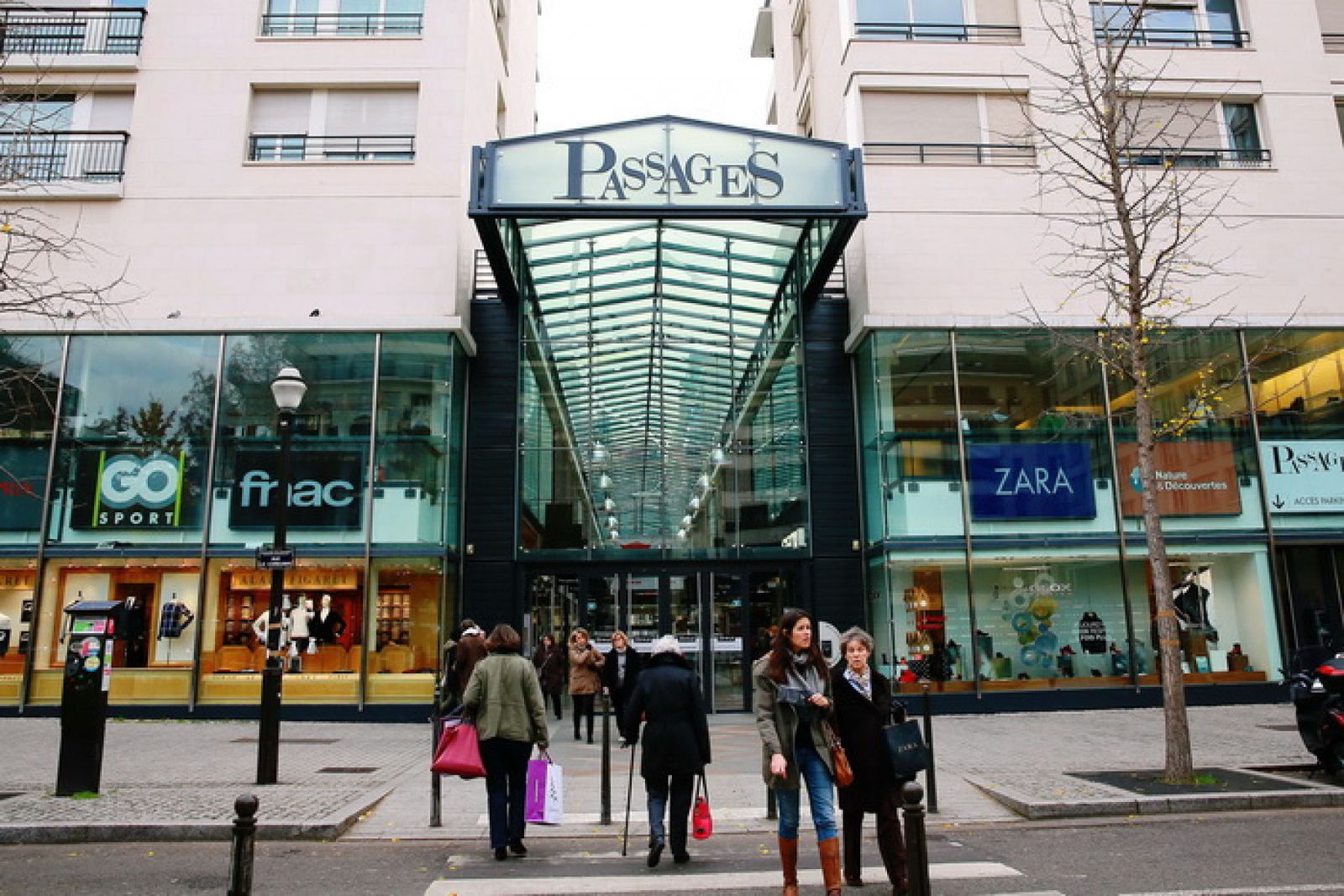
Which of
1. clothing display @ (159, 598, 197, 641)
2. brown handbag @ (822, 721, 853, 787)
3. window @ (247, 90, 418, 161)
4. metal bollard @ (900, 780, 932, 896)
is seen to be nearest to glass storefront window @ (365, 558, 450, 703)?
clothing display @ (159, 598, 197, 641)

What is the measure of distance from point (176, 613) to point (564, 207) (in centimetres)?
972

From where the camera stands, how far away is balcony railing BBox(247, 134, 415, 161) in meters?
18.7

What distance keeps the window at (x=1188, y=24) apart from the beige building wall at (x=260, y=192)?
45.0ft

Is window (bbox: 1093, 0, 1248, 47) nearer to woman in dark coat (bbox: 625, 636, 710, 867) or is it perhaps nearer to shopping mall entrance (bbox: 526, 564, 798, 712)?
shopping mall entrance (bbox: 526, 564, 798, 712)

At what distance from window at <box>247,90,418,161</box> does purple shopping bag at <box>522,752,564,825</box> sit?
47.3ft

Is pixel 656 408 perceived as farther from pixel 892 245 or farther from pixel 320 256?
pixel 320 256

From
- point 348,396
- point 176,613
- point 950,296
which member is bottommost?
point 176,613

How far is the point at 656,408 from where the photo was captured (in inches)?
771

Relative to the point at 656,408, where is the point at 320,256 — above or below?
above

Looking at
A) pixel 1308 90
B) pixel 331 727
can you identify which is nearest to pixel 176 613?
pixel 331 727

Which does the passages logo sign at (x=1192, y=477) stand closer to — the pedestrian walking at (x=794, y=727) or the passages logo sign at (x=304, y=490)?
the pedestrian walking at (x=794, y=727)

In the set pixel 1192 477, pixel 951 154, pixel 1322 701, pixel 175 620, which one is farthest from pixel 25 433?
pixel 1192 477

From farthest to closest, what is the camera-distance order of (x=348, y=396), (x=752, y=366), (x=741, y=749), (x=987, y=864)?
(x=752, y=366)
(x=348, y=396)
(x=741, y=749)
(x=987, y=864)

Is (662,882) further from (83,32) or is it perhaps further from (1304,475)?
(83,32)
